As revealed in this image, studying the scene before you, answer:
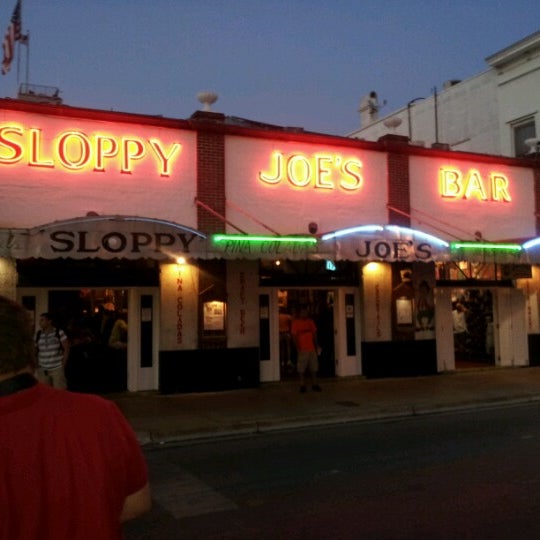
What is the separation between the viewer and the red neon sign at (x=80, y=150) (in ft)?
39.2

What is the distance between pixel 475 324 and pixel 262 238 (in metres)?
8.85

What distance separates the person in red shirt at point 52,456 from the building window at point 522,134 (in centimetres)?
2206

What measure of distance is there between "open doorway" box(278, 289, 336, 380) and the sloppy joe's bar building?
5 centimetres

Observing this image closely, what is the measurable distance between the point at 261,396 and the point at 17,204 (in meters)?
6.02

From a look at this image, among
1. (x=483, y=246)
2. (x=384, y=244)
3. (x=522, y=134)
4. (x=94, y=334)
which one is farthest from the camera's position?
(x=522, y=134)

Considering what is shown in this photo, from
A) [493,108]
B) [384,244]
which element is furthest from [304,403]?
[493,108]

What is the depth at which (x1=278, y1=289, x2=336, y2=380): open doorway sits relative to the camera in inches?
592

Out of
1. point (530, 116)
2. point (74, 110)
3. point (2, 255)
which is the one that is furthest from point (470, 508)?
point (530, 116)

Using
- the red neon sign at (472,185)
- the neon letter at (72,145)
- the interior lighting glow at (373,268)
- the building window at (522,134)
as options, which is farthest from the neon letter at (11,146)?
the building window at (522,134)

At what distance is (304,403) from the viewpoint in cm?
1208

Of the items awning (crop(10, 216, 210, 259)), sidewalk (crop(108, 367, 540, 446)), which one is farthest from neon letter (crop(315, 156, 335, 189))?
sidewalk (crop(108, 367, 540, 446))

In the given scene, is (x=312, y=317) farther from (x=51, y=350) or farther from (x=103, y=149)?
(x=51, y=350)

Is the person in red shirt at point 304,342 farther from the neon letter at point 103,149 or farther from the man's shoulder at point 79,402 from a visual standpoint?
the man's shoulder at point 79,402

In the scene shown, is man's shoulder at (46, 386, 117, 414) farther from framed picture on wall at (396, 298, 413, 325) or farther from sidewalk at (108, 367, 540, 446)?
framed picture on wall at (396, 298, 413, 325)
